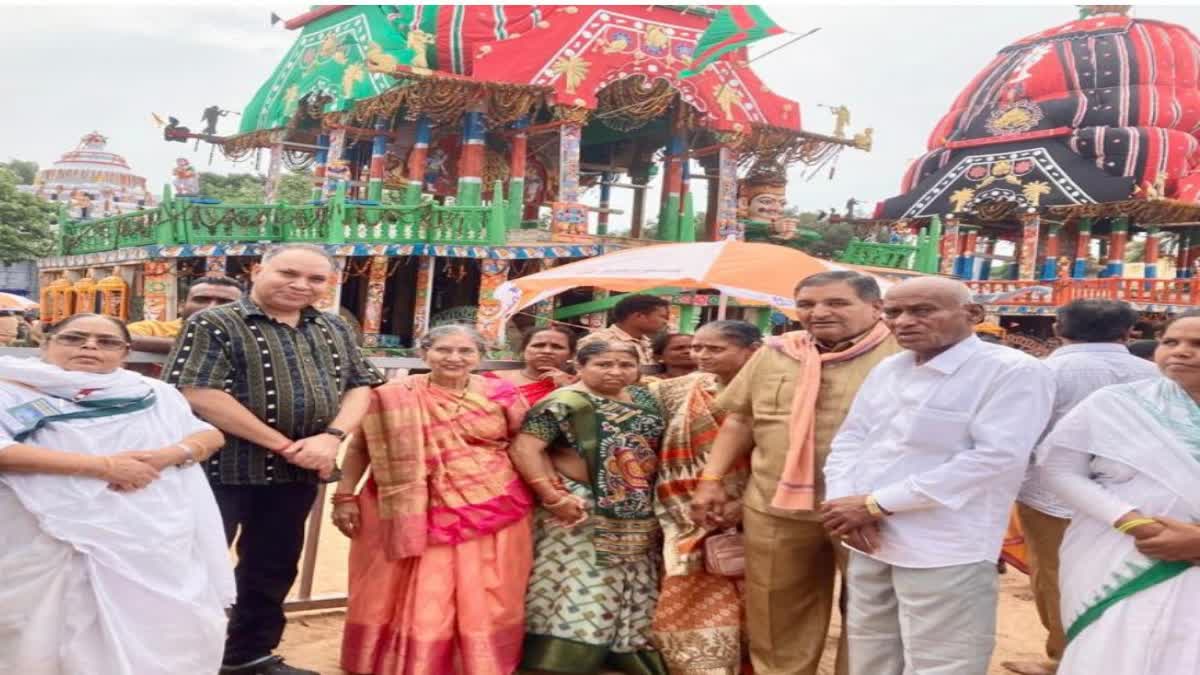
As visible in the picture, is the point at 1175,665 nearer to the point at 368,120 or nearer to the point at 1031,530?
the point at 1031,530

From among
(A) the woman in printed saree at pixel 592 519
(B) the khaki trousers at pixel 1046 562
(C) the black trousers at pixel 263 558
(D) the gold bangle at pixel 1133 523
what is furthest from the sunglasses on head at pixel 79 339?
(B) the khaki trousers at pixel 1046 562

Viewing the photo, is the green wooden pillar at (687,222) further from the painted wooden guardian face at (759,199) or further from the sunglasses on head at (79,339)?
the sunglasses on head at (79,339)

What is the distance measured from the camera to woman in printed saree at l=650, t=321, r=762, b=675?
144 inches

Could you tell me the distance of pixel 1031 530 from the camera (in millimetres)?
3959

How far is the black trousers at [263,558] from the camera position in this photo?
3369mm

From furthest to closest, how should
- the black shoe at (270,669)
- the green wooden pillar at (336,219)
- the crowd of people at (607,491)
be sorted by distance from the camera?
the green wooden pillar at (336,219) < the black shoe at (270,669) < the crowd of people at (607,491)

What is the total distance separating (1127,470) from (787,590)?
1219mm

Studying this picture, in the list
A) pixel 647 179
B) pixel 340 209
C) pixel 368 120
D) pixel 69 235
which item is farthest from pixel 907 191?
pixel 69 235

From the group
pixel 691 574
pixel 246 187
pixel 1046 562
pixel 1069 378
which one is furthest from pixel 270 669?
pixel 246 187

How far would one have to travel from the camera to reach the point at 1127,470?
8.39ft

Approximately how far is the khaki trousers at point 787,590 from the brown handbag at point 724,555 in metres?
0.17

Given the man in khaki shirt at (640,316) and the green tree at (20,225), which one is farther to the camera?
the green tree at (20,225)

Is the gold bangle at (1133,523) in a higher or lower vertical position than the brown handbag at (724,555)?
higher

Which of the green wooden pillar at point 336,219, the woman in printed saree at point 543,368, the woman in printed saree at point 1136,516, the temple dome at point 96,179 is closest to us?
the woman in printed saree at point 1136,516
